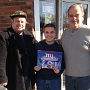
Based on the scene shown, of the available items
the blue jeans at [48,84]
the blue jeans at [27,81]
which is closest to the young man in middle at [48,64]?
the blue jeans at [48,84]

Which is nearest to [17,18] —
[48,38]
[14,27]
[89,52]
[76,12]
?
[14,27]

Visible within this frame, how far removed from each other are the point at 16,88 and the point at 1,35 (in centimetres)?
72

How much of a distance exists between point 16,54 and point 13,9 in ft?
4.06

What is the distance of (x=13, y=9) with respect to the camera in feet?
13.1

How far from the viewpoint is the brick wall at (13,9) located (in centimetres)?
396

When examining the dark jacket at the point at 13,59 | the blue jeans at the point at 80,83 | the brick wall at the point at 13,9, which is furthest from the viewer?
the brick wall at the point at 13,9

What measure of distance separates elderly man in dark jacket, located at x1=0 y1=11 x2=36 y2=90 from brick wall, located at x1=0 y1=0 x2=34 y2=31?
89 centimetres

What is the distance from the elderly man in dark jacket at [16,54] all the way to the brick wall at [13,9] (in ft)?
2.94

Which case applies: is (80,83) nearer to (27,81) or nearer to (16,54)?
(27,81)

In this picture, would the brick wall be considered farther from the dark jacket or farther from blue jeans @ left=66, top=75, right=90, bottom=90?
blue jeans @ left=66, top=75, right=90, bottom=90

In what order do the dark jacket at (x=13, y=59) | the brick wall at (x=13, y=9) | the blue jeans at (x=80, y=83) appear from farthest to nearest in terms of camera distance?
the brick wall at (x=13, y=9), the blue jeans at (x=80, y=83), the dark jacket at (x=13, y=59)

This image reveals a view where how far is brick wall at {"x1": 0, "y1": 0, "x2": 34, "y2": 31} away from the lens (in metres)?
3.96

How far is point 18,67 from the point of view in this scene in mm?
3041

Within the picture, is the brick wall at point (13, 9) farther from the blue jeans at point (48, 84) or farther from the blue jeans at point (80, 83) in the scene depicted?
the blue jeans at point (80, 83)
